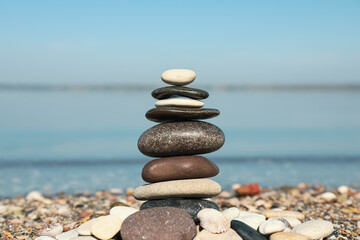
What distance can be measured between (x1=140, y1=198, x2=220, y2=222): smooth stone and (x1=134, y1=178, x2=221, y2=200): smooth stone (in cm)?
6

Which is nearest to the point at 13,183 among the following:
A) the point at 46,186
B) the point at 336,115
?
the point at 46,186

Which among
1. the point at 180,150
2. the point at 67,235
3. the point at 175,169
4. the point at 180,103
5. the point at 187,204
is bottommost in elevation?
the point at 67,235

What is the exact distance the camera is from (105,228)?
5.43m

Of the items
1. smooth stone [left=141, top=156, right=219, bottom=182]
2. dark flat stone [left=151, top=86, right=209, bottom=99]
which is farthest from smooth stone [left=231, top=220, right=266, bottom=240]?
dark flat stone [left=151, top=86, right=209, bottom=99]

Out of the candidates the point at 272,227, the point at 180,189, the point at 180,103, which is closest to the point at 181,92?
the point at 180,103

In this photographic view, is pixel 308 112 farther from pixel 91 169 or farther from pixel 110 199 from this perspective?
pixel 110 199

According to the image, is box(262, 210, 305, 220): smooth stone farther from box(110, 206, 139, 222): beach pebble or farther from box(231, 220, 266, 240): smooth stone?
box(110, 206, 139, 222): beach pebble

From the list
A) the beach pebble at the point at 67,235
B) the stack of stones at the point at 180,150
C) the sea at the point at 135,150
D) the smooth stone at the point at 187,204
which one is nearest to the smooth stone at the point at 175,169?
the stack of stones at the point at 180,150

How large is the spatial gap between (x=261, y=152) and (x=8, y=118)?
14.4 metres

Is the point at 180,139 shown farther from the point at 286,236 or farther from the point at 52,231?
the point at 52,231

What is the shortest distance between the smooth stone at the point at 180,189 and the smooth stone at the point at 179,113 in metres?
0.87

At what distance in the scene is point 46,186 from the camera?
1090cm

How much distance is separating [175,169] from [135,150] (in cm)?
950

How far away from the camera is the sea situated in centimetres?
1157
